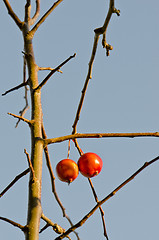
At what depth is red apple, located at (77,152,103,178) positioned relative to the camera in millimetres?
1912

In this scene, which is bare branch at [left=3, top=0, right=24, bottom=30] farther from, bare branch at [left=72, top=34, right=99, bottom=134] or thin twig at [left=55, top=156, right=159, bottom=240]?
thin twig at [left=55, top=156, right=159, bottom=240]

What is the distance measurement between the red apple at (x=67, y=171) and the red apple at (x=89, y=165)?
0.03 meters

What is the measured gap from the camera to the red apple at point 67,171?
192 cm

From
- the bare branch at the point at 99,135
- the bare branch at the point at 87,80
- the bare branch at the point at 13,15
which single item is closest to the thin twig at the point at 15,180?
the bare branch at the point at 99,135

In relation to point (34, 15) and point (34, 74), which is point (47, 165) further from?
point (34, 15)

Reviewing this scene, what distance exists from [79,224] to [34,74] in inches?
30.6

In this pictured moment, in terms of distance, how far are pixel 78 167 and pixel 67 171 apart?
9cm

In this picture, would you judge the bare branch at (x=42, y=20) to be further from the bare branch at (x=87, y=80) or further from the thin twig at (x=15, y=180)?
the thin twig at (x=15, y=180)

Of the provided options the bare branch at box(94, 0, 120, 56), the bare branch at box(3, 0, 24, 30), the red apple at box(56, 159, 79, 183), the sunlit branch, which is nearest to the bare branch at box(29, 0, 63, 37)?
the bare branch at box(3, 0, 24, 30)

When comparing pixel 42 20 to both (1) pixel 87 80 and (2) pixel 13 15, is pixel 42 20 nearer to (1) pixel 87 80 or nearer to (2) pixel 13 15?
(2) pixel 13 15

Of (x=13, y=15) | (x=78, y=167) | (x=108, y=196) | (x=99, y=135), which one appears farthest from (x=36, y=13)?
(x=108, y=196)

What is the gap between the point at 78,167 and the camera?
6.52 feet

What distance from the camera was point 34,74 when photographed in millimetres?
1857

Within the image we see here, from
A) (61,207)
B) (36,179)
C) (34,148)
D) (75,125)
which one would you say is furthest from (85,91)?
(61,207)
